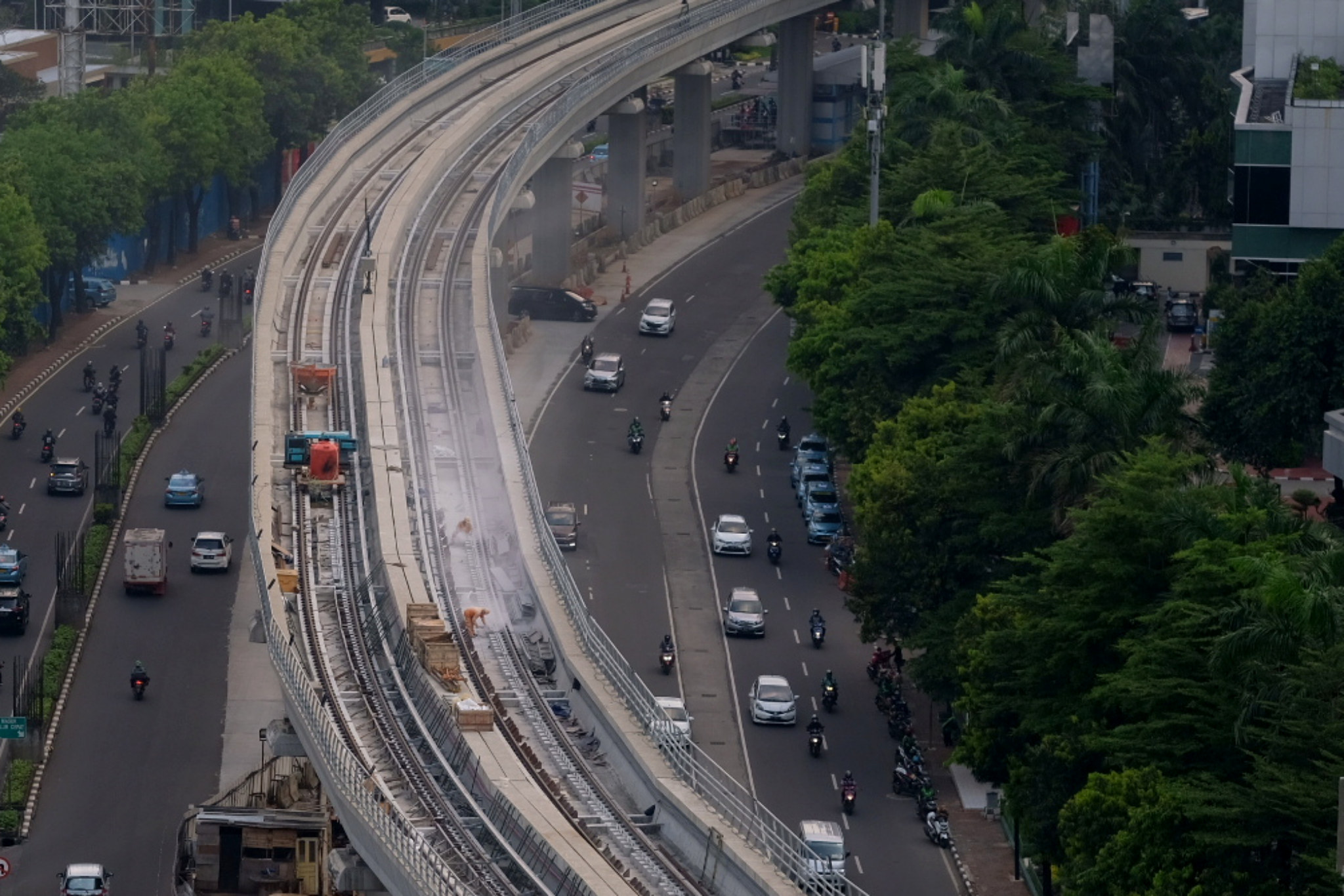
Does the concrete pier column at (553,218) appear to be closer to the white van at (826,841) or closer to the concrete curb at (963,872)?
the white van at (826,841)

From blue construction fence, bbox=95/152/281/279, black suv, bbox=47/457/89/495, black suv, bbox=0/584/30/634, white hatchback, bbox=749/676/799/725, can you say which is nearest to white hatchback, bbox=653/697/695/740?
white hatchback, bbox=749/676/799/725

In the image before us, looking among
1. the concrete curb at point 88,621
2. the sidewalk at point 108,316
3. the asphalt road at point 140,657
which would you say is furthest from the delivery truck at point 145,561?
the sidewalk at point 108,316

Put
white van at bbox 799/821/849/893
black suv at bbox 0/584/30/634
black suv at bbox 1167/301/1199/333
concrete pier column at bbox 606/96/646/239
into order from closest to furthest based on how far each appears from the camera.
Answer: white van at bbox 799/821/849/893, black suv at bbox 0/584/30/634, black suv at bbox 1167/301/1199/333, concrete pier column at bbox 606/96/646/239

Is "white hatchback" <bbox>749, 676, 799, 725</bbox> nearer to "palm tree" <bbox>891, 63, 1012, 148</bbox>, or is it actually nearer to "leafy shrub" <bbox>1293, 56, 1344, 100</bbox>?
"leafy shrub" <bbox>1293, 56, 1344, 100</bbox>

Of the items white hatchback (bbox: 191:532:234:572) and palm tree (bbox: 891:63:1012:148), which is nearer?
white hatchback (bbox: 191:532:234:572)

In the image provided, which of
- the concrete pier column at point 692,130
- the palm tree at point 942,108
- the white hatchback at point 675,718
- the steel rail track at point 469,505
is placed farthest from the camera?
the concrete pier column at point 692,130

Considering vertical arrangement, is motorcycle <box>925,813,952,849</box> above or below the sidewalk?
below
